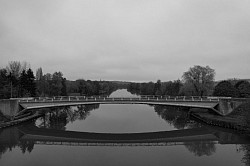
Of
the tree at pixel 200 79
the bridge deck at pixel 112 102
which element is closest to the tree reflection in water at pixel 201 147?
the bridge deck at pixel 112 102

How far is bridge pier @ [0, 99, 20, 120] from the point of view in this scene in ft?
125

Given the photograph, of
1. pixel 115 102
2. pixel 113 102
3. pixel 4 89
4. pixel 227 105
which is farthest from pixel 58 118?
pixel 227 105

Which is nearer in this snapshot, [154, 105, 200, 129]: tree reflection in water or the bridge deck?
the bridge deck

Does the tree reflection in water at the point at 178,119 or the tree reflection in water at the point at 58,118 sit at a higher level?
the tree reflection in water at the point at 58,118

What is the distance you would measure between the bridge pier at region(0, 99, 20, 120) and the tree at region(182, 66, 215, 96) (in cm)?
4531

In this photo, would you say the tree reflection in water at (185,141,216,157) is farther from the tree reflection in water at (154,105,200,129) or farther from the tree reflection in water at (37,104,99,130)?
the tree reflection in water at (37,104,99,130)

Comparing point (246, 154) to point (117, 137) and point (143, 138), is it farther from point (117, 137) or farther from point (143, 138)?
point (117, 137)

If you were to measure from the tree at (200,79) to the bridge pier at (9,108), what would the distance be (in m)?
45.3

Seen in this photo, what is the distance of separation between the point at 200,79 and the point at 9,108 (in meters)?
49.2

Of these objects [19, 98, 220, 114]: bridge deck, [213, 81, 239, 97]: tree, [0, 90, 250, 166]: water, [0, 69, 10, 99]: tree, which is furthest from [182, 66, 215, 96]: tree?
[0, 69, 10, 99]: tree

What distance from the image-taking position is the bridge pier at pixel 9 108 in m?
38.2

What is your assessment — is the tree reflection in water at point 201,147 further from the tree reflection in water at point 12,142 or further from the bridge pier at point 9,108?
the bridge pier at point 9,108

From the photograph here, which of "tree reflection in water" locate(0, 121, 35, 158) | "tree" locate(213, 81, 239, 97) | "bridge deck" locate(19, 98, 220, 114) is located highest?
"tree" locate(213, 81, 239, 97)

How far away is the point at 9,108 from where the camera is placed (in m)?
38.7
